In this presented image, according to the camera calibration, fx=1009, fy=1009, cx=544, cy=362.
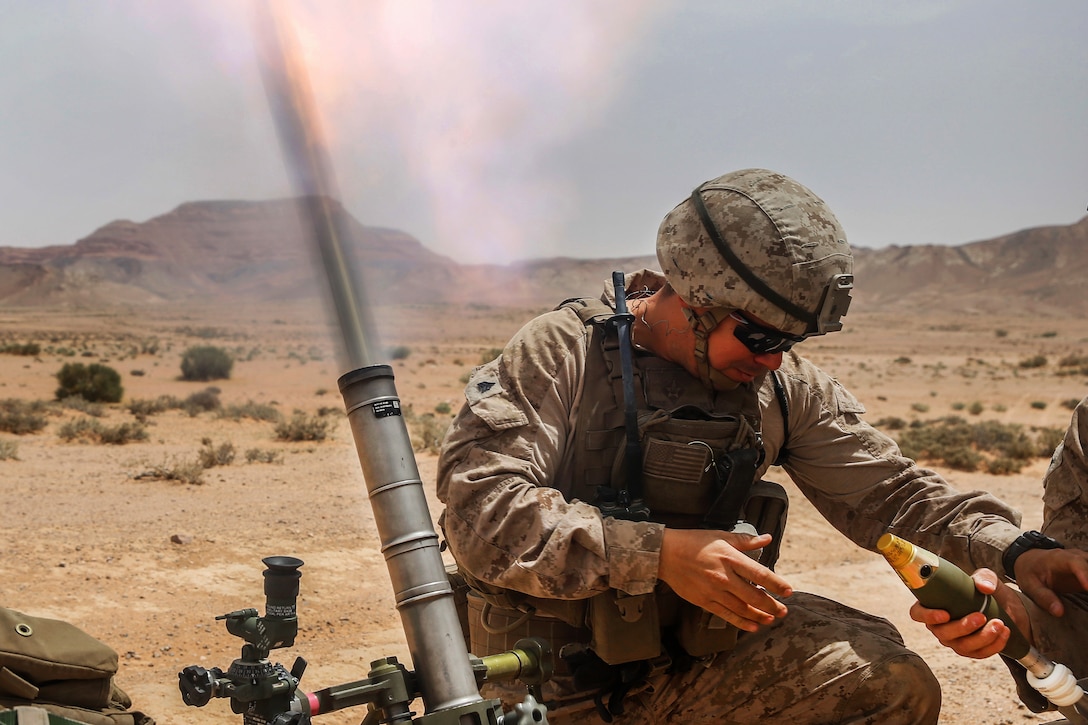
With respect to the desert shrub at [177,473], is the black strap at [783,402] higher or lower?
lower

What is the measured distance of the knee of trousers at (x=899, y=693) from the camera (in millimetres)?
3195

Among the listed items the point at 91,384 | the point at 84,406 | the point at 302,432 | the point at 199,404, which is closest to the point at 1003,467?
the point at 302,432

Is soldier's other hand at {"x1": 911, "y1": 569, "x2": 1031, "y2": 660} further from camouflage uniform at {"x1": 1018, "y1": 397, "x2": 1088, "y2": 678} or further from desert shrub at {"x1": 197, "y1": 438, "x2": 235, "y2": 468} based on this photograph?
desert shrub at {"x1": 197, "y1": 438, "x2": 235, "y2": 468}

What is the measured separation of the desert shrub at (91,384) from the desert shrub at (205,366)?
771 centimetres

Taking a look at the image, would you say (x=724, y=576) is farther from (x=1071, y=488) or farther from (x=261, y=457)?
(x=261, y=457)

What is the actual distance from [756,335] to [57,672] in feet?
7.41

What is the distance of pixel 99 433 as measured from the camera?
14078 millimetres

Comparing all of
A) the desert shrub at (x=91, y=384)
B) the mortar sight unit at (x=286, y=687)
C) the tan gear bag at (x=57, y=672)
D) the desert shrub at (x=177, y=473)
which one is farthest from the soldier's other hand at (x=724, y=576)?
the desert shrub at (x=91, y=384)

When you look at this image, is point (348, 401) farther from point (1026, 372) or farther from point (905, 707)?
point (1026, 372)

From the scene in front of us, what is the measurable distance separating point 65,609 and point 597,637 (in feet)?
14.9

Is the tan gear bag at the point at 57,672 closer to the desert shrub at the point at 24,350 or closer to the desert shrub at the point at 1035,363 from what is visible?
the desert shrub at the point at 24,350

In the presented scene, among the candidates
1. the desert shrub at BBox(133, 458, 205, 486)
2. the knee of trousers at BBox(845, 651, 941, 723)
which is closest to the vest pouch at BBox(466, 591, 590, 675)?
the knee of trousers at BBox(845, 651, 941, 723)

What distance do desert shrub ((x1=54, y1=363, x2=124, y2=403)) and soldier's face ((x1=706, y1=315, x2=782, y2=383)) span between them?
19.9 m

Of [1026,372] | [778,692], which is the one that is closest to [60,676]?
[778,692]
